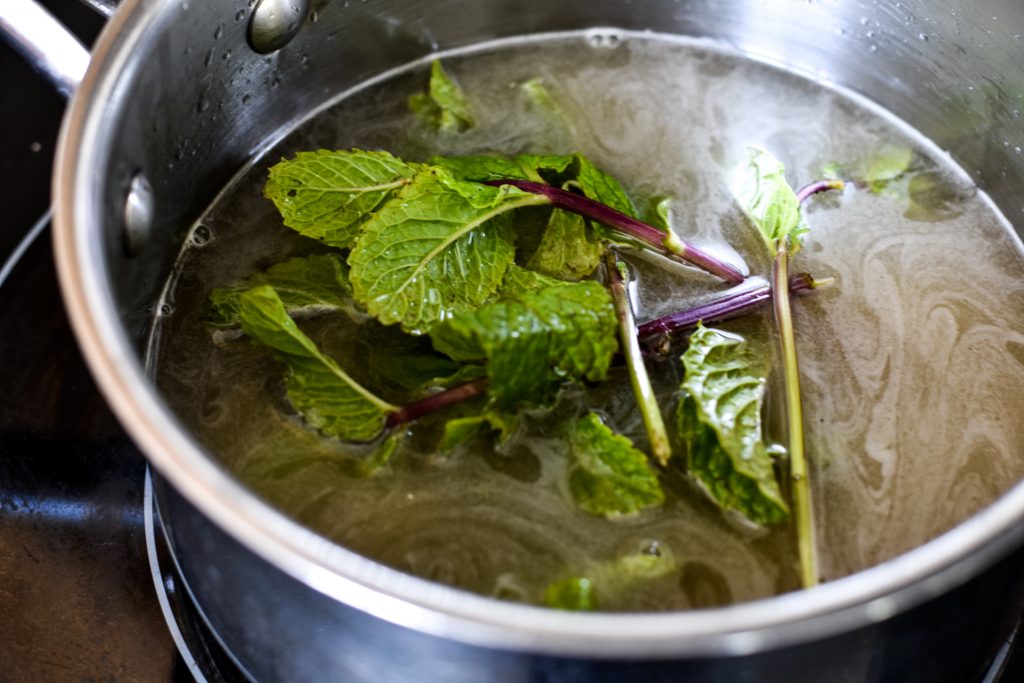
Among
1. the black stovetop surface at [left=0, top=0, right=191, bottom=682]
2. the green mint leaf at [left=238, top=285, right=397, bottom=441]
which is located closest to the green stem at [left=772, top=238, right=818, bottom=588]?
the green mint leaf at [left=238, top=285, right=397, bottom=441]

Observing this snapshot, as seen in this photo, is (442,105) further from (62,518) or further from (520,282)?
(62,518)

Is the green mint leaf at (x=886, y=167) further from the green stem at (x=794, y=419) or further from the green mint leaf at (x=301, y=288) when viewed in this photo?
the green mint leaf at (x=301, y=288)

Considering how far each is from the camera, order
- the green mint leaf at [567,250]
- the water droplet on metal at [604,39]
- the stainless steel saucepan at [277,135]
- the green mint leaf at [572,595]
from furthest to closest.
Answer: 1. the water droplet on metal at [604,39]
2. the green mint leaf at [567,250]
3. the green mint leaf at [572,595]
4. the stainless steel saucepan at [277,135]

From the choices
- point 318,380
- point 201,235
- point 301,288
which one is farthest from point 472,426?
point 201,235

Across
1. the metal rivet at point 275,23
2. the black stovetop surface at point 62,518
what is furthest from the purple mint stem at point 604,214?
the black stovetop surface at point 62,518

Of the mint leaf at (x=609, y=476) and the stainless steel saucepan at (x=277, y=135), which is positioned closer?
the stainless steel saucepan at (x=277, y=135)

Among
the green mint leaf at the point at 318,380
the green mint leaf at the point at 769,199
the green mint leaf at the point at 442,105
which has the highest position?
the green mint leaf at the point at 769,199

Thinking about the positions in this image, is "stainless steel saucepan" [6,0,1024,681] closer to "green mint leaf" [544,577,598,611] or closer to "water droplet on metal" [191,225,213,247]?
"water droplet on metal" [191,225,213,247]
